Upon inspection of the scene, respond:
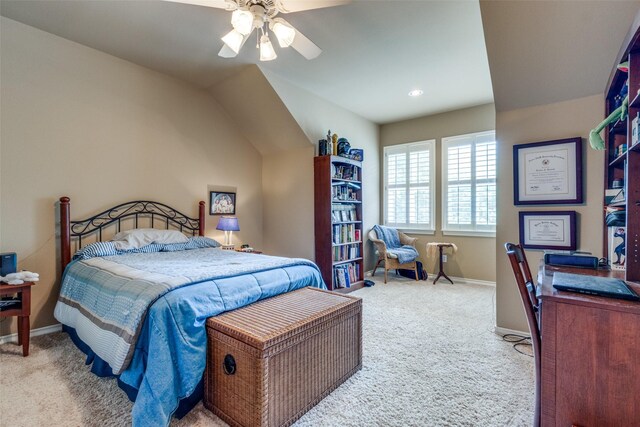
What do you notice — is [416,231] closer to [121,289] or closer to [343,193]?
[343,193]

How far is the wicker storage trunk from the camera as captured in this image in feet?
4.89

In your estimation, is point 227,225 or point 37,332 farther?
point 227,225

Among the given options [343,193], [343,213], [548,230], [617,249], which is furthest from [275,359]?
[343,193]

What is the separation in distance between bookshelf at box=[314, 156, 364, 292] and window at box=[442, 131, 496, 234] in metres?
1.50

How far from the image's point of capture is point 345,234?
14.6 feet

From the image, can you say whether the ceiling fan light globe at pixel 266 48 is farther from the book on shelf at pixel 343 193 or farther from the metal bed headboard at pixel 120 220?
the metal bed headboard at pixel 120 220

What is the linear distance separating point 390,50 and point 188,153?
2752 mm

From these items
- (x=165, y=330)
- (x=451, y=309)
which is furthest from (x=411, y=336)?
(x=165, y=330)

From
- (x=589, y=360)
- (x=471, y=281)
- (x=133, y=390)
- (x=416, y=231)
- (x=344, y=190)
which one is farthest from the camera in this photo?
(x=416, y=231)

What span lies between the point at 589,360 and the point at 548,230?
1.77m

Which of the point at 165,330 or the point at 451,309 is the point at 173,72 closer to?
the point at 165,330

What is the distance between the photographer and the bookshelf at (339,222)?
13.6ft

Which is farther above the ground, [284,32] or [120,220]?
[284,32]

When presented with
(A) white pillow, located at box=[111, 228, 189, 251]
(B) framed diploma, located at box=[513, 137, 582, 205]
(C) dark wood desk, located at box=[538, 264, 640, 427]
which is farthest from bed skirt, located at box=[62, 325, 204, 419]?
(B) framed diploma, located at box=[513, 137, 582, 205]
